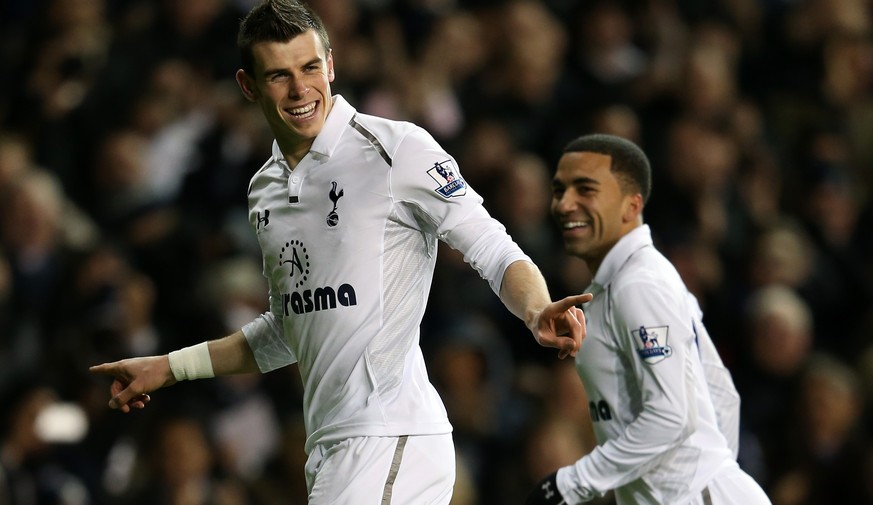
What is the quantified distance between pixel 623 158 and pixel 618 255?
0.41m

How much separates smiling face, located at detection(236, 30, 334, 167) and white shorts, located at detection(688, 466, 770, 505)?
180 centimetres

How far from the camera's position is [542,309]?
333 cm

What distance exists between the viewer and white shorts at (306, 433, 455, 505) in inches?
145

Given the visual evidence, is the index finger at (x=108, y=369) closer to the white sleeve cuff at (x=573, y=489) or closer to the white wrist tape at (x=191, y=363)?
the white wrist tape at (x=191, y=363)

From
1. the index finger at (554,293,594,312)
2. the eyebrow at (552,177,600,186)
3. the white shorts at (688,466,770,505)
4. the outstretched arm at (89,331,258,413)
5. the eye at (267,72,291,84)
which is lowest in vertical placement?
the white shorts at (688,466,770,505)

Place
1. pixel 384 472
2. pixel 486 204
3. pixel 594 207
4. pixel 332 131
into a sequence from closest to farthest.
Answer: pixel 384 472
pixel 332 131
pixel 594 207
pixel 486 204

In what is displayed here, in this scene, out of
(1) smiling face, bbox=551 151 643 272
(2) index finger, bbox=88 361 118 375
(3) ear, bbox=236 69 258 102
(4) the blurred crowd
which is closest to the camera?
(3) ear, bbox=236 69 258 102

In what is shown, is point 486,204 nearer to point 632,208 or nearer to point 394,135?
point 632,208

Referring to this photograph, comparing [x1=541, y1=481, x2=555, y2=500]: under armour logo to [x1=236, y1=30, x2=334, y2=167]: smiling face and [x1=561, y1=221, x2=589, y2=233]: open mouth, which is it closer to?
[x1=561, y1=221, x2=589, y2=233]: open mouth

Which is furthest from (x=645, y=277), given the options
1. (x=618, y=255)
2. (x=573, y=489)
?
(x=573, y=489)

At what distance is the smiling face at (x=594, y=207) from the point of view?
15.9ft

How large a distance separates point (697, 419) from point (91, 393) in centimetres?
416

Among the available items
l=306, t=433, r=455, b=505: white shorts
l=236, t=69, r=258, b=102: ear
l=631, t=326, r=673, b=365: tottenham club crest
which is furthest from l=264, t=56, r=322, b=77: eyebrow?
l=631, t=326, r=673, b=365: tottenham club crest

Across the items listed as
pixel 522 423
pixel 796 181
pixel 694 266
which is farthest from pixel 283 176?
pixel 796 181
